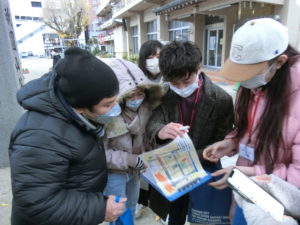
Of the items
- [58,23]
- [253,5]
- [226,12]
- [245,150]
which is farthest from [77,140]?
[58,23]

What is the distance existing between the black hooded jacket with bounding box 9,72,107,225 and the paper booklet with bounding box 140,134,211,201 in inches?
15.5

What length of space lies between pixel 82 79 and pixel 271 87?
2.88ft

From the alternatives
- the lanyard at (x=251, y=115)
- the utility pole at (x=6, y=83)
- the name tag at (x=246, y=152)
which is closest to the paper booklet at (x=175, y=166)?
the name tag at (x=246, y=152)

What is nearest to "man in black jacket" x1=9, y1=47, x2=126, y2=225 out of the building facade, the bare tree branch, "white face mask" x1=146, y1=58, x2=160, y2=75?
"white face mask" x1=146, y1=58, x2=160, y2=75

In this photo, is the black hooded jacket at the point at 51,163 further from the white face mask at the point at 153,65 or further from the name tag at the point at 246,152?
the white face mask at the point at 153,65

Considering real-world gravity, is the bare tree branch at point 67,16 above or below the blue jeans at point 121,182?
above

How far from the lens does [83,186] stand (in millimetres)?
1042

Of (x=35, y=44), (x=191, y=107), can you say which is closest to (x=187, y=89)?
(x=191, y=107)

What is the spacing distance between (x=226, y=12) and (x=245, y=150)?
9687mm

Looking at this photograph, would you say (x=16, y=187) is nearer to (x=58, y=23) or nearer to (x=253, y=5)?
(x=253, y=5)

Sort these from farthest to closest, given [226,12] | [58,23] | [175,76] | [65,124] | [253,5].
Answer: [58,23] → [226,12] → [253,5] → [175,76] → [65,124]

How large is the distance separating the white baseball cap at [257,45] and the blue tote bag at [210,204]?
807 mm

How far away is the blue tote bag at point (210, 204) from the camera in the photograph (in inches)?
60.2

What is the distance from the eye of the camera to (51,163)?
2.86ft
